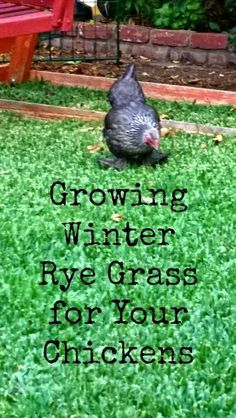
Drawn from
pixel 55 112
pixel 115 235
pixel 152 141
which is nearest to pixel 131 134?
pixel 152 141

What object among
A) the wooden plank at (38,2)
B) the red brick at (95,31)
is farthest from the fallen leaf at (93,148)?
the red brick at (95,31)

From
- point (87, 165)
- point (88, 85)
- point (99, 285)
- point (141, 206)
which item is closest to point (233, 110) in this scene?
point (88, 85)

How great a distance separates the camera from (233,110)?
6492 mm

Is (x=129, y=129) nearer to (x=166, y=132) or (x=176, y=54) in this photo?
(x=166, y=132)

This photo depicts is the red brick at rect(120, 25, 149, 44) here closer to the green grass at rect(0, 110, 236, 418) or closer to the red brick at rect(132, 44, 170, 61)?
the red brick at rect(132, 44, 170, 61)

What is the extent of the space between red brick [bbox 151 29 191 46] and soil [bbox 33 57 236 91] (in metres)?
0.17

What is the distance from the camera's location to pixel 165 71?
8.26 meters

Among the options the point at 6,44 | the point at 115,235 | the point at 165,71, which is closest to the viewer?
the point at 115,235

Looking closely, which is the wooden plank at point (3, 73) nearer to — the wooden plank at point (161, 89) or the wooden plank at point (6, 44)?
the wooden plank at point (161, 89)

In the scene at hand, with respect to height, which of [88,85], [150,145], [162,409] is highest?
[162,409]

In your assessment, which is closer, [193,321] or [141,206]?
[193,321]

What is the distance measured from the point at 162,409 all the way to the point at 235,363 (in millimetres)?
309

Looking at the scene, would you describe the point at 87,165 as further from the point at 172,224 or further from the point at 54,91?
the point at 54,91

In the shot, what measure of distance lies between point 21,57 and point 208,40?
1.97m
